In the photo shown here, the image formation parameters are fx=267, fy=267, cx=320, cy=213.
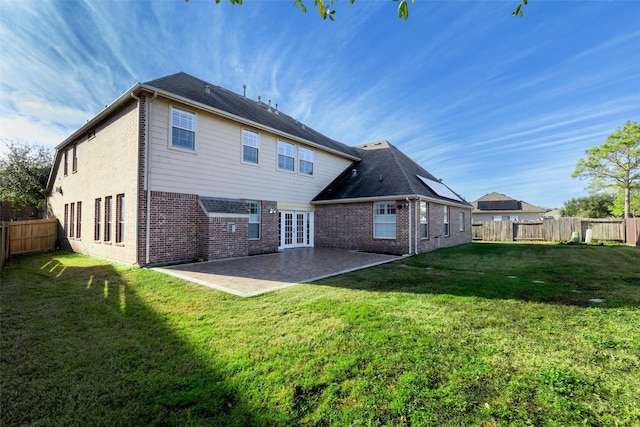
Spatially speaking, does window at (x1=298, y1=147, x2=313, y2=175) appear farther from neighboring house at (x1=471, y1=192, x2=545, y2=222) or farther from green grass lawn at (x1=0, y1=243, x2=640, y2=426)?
neighboring house at (x1=471, y1=192, x2=545, y2=222)

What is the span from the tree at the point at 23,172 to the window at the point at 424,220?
2755 cm

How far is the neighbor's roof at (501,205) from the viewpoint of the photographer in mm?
35062

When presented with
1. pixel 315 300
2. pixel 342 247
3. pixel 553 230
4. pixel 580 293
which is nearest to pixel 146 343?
pixel 315 300

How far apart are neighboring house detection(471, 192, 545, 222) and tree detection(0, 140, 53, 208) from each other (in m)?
45.0

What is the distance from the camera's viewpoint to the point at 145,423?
7.53 ft

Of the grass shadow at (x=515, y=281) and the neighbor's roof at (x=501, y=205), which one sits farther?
the neighbor's roof at (x=501, y=205)

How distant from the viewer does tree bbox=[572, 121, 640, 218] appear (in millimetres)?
25203

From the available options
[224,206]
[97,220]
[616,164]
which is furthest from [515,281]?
[616,164]

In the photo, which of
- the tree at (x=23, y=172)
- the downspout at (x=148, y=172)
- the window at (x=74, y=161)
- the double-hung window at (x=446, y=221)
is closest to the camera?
the downspout at (x=148, y=172)

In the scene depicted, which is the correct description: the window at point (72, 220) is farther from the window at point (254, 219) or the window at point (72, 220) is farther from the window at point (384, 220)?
the window at point (384, 220)

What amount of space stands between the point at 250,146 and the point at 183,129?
3064mm

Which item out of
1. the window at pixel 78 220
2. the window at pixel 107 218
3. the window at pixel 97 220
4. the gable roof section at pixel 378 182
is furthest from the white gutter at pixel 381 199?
the window at pixel 78 220

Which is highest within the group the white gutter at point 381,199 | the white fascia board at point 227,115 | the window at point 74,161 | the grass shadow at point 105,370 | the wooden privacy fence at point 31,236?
the white fascia board at point 227,115

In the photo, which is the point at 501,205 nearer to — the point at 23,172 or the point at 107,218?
the point at 107,218
